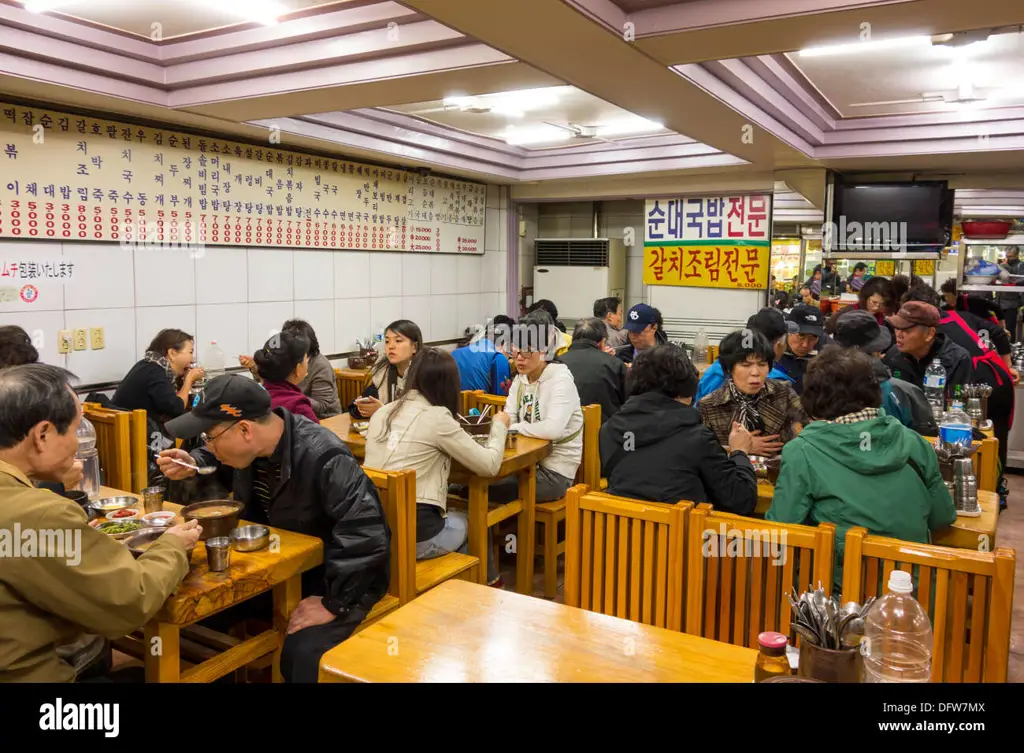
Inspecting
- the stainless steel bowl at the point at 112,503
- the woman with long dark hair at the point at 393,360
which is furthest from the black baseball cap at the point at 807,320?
the stainless steel bowl at the point at 112,503

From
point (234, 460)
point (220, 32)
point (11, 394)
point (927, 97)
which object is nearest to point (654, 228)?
point (927, 97)

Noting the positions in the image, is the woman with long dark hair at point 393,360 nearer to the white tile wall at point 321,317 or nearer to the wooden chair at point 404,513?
the wooden chair at point 404,513

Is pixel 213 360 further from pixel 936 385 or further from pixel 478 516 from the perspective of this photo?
pixel 936 385

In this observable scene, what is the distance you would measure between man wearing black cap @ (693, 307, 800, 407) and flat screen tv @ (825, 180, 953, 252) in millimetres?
2425

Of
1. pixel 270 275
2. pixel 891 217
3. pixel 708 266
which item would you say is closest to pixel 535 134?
pixel 708 266

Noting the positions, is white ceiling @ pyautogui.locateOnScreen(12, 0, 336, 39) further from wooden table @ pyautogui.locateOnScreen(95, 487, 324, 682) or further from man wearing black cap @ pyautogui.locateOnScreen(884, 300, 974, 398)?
man wearing black cap @ pyautogui.locateOnScreen(884, 300, 974, 398)

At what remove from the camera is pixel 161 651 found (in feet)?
6.23

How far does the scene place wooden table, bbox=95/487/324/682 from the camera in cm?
189

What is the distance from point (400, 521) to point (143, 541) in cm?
79

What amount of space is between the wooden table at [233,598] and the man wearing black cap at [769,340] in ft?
7.36

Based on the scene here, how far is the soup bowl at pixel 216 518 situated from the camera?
2.10m

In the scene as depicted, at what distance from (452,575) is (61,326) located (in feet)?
9.16

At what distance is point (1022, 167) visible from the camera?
19.5 feet
